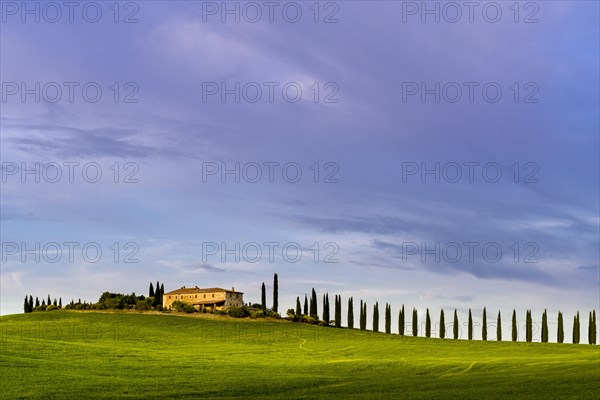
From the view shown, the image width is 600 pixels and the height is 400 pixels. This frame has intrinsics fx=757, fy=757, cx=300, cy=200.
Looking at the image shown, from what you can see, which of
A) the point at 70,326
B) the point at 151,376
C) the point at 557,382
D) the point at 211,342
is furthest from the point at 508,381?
the point at 70,326

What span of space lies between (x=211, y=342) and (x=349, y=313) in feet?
149

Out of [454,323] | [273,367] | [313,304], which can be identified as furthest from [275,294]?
[273,367]

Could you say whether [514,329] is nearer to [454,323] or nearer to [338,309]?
[454,323]

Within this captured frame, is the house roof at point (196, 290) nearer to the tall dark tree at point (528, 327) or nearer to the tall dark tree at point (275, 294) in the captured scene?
the tall dark tree at point (275, 294)

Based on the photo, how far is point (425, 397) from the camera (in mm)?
45812

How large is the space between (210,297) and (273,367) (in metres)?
97.0

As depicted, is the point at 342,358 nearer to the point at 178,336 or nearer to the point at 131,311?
the point at 178,336

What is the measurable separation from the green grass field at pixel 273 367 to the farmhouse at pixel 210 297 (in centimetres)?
5264

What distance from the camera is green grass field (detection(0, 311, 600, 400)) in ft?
160

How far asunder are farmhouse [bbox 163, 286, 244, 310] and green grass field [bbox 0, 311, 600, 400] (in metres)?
52.6

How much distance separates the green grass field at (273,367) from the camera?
48.9m

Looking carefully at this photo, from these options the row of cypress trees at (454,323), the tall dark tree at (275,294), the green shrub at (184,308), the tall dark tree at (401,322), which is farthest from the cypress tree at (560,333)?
the green shrub at (184,308)

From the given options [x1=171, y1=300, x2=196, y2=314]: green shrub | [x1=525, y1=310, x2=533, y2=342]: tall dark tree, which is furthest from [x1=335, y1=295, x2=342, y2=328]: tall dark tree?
[x1=525, y1=310, x2=533, y2=342]: tall dark tree

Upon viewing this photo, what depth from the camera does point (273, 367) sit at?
63.5m
